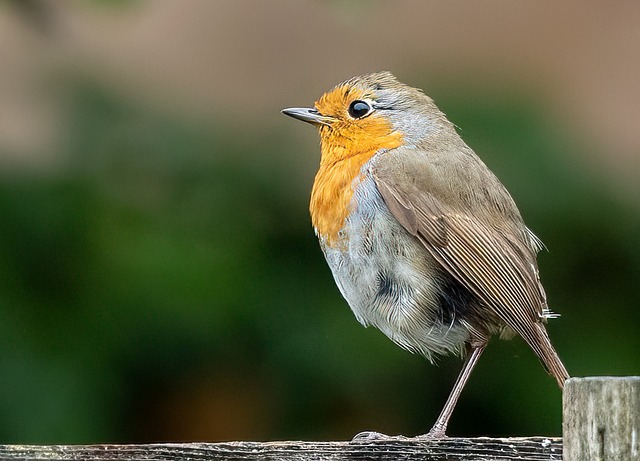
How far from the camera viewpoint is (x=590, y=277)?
17.0ft

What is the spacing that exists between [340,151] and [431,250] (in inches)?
20.1

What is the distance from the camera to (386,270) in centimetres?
423

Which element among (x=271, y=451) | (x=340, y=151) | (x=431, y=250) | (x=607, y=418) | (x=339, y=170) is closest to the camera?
(x=607, y=418)

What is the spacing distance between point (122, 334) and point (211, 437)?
0.57 meters

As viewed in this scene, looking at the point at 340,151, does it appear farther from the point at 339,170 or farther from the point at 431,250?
the point at 431,250

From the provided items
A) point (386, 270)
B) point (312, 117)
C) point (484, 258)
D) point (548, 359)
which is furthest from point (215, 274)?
point (548, 359)

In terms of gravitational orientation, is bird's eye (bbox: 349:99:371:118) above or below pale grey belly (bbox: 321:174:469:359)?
above

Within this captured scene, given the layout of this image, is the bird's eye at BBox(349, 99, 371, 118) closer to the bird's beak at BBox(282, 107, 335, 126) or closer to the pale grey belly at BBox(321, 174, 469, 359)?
the bird's beak at BBox(282, 107, 335, 126)

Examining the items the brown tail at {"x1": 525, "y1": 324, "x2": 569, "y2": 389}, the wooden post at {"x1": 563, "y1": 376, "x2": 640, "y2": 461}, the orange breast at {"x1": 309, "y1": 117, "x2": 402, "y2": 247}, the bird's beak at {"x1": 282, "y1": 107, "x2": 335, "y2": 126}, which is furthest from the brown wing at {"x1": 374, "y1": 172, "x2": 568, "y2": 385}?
the wooden post at {"x1": 563, "y1": 376, "x2": 640, "y2": 461}

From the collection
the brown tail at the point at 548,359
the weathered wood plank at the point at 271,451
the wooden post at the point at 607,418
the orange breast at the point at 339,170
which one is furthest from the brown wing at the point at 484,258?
the wooden post at the point at 607,418

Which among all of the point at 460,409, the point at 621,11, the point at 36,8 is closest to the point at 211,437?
the point at 460,409

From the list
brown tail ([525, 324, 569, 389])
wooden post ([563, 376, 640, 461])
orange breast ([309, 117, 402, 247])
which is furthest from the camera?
orange breast ([309, 117, 402, 247])

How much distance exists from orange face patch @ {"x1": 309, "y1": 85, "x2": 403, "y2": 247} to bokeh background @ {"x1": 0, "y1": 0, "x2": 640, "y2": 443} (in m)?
0.36

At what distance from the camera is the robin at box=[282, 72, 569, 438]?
421 centimetres
